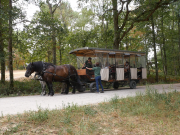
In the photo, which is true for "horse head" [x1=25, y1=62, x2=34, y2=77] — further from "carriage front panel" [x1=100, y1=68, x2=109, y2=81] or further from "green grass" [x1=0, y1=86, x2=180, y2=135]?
"green grass" [x1=0, y1=86, x2=180, y2=135]

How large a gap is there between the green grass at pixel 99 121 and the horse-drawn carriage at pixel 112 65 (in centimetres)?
575

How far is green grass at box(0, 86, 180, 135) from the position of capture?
4141 mm

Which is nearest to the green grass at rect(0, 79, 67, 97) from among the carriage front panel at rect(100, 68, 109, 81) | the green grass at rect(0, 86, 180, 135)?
the carriage front panel at rect(100, 68, 109, 81)

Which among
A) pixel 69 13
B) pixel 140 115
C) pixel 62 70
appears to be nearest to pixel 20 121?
pixel 140 115

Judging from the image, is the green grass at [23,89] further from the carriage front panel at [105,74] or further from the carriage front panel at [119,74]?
the carriage front panel at [119,74]

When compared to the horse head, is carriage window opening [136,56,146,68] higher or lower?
higher

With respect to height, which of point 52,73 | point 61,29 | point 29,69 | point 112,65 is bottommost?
point 52,73

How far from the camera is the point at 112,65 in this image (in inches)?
487

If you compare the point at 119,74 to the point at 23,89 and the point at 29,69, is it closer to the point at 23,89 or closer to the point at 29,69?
the point at 29,69

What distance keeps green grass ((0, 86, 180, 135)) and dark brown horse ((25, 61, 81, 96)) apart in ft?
16.0

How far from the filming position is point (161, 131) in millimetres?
4113

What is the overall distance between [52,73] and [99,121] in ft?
19.7

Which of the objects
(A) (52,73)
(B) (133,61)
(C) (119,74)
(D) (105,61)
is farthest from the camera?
(B) (133,61)

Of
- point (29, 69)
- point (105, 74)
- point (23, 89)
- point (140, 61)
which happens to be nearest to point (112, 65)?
point (105, 74)
